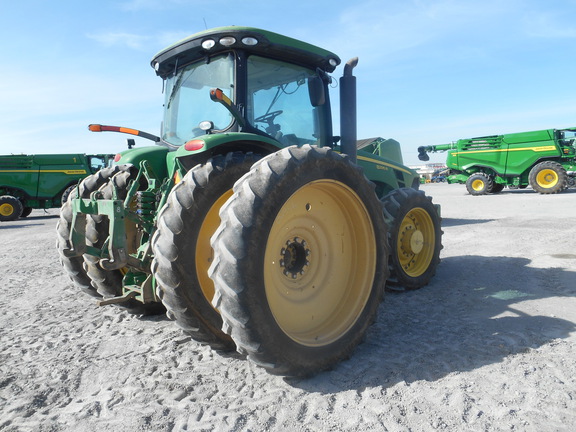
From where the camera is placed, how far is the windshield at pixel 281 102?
11.4ft

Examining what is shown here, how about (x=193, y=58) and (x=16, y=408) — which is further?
(x=193, y=58)

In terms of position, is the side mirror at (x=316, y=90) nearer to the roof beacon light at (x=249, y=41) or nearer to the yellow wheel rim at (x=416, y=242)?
the roof beacon light at (x=249, y=41)

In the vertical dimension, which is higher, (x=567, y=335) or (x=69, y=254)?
(x=69, y=254)

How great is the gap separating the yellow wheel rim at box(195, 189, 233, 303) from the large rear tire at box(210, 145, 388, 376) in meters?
0.49

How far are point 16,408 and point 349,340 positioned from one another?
1.84 meters

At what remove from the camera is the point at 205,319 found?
2623mm

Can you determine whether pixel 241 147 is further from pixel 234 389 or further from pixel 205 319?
pixel 234 389

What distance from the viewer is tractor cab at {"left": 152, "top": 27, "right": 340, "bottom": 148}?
10.8 ft

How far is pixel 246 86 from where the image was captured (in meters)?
3.33

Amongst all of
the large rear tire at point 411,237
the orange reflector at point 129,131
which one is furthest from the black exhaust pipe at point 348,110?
the orange reflector at point 129,131

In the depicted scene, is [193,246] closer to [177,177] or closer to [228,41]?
[177,177]

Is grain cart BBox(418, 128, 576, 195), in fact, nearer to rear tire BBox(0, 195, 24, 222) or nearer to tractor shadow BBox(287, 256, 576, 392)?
tractor shadow BBox(287, 256, 576, 392)

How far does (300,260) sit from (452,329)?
129 centimetres

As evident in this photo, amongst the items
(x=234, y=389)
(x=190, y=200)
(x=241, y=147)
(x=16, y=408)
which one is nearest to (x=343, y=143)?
(x=241, y=147)
